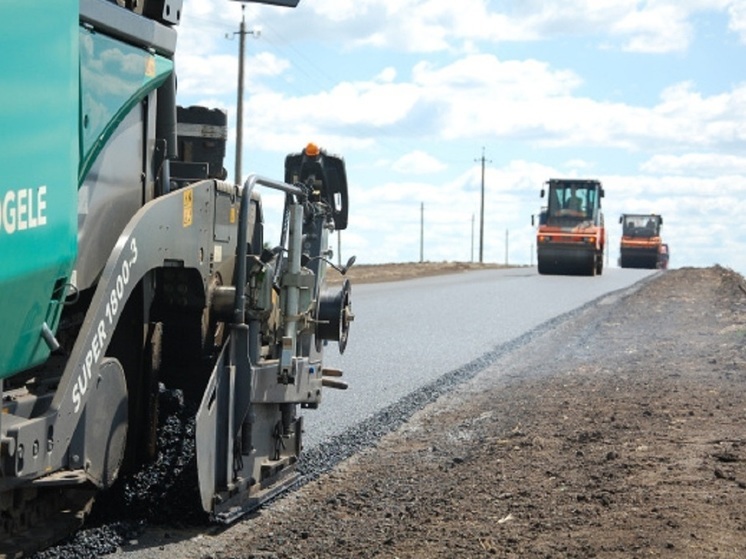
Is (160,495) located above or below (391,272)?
above

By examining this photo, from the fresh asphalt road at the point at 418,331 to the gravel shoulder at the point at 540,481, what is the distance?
647 millimetres

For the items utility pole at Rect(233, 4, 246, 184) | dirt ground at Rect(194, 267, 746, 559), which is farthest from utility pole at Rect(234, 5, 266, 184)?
dirt ground at Rect(194, 267, 746, 559)

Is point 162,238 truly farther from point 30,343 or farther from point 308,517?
point 308,517

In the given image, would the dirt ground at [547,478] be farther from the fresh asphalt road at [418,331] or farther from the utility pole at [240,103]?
the utility pole at [240,103]

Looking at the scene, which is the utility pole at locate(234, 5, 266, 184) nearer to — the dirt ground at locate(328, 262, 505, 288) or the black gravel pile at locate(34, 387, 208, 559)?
the dirt ground at locate(328, 262, 505, 288)

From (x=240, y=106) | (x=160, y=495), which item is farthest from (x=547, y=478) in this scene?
(x=240, y=106)

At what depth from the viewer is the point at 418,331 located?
1828 cm

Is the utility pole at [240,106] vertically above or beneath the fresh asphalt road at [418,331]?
above

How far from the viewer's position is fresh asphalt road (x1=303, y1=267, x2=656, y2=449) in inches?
445

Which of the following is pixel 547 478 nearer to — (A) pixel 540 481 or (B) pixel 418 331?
(A) pixel 540 481

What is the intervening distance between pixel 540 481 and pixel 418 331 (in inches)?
425

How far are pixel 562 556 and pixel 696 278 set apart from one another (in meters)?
33.0

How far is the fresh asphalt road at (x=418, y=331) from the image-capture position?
11312mm

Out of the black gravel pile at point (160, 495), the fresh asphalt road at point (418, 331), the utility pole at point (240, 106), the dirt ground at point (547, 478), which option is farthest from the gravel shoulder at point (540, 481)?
the utility pole at point (240, 106)
